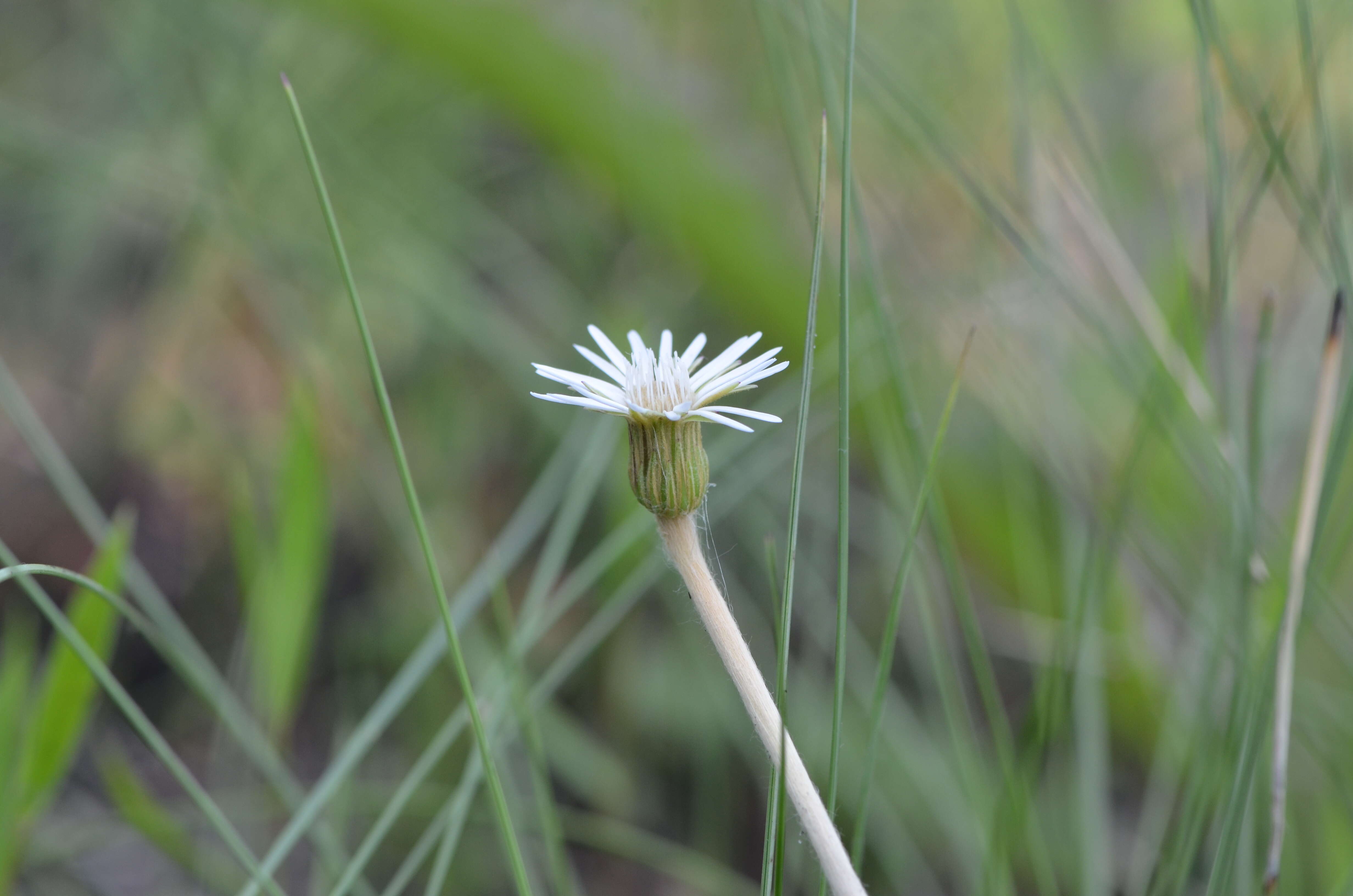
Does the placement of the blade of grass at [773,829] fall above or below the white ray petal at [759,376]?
below

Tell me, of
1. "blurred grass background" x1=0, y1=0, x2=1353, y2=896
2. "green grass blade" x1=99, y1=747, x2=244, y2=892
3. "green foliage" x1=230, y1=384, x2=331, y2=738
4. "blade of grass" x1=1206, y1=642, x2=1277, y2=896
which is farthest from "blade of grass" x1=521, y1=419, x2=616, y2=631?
"blade of grass" x1=1206, y1=642, x2=1277, y2=896

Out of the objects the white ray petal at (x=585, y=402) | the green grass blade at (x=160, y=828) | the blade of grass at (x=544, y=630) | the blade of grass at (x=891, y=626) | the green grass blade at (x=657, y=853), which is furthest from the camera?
the green grass blade at (x=657, y=853)

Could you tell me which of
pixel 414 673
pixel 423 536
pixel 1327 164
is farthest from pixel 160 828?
pixel 1327 164

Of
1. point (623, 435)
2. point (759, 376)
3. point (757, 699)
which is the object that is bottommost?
point (757, 699)

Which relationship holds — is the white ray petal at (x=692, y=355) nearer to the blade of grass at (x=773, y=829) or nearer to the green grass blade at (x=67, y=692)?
the blade of grass at (x=773, y=829)

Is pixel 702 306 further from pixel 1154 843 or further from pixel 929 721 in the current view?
pixel 1154 843

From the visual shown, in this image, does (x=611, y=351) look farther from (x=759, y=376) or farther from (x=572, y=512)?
(x=572, y=512)

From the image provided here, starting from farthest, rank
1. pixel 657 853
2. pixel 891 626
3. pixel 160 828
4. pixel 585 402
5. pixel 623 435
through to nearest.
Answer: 1. pixel 623 435
2. pixel 657 853
3. pixel 160 828
4. pixel 891 626
5. pixel 585 402

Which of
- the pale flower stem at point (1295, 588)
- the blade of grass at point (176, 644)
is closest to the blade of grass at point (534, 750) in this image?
the blade of grass at point (176, 644)

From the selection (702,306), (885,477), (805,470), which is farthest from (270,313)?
(885,477)
